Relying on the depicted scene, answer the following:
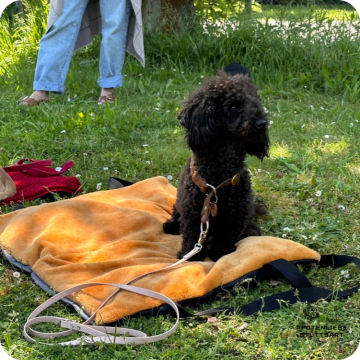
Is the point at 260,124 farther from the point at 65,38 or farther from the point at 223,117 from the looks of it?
the point at 65,38

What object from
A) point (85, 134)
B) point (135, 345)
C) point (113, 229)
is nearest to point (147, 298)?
point (135, 345)

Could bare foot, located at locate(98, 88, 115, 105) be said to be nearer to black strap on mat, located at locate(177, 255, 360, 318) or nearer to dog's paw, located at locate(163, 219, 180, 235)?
dog's paw, located at locate(163, 219, 180, 235)

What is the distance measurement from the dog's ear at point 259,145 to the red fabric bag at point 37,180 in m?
1.50

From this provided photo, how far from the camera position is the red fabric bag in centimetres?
381

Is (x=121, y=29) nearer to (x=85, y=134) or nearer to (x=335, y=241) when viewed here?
(x=85, y=134)

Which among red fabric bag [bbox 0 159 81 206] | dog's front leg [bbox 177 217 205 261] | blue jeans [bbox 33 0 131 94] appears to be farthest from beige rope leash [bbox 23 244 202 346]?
blue jeans [bbox 33 0 131 94]

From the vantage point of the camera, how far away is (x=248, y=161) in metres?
4.36

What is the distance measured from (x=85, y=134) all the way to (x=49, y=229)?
172 centimetres

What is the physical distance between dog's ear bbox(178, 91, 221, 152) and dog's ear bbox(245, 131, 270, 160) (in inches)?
10.9

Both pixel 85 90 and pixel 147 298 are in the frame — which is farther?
pixel 85 90

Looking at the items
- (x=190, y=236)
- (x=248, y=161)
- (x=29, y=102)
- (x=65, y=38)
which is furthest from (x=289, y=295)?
(x=65, y=38)

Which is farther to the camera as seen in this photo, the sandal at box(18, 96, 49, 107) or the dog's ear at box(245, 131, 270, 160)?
the sandal at box(18, 96, 49, 107)

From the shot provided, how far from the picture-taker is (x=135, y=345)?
2230 mm

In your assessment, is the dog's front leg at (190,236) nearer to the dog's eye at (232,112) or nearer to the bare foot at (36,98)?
the dog's eye at (232,112)
